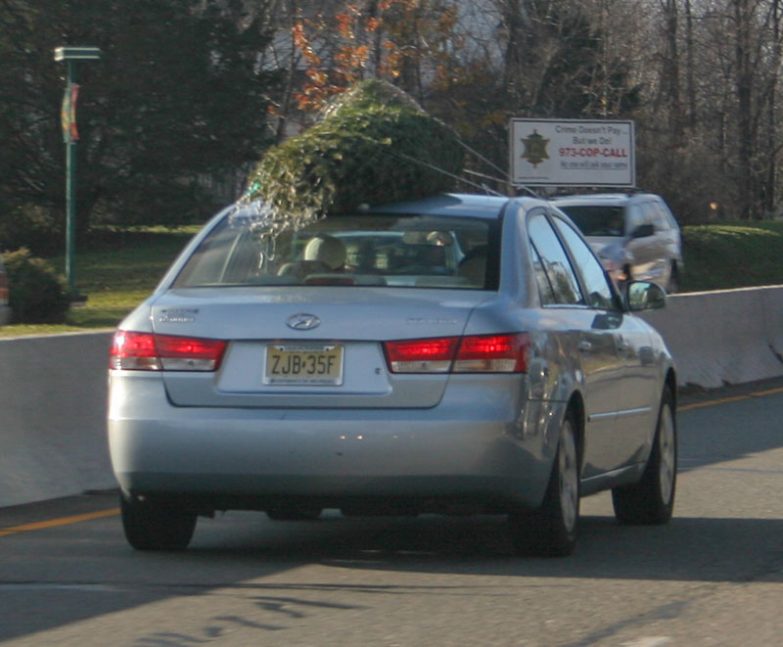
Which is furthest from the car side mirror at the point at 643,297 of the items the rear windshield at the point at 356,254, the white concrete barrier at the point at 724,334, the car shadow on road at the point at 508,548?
the white concrete barrier at the point at 724,334

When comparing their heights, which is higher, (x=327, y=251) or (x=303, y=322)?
(x=327, y=251)

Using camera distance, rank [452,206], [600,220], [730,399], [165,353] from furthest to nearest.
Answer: [600,220]
[730,399]
[452,206]
[165,353]

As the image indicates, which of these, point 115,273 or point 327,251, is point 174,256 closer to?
point 115,273

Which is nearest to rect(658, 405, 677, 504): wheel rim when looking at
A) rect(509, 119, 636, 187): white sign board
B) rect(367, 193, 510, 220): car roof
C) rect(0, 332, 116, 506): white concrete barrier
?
rect(367, 193, 510, 220): car roof

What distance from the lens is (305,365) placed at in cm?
741

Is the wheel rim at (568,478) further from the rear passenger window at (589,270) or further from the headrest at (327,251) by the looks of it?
the headrest at (327,251)

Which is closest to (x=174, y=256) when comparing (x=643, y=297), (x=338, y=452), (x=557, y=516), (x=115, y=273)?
(x=115, y=273)

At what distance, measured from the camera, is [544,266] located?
840cm

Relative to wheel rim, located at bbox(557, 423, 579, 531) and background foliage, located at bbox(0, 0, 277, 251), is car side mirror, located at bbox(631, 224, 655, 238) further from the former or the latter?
wheel rim, located at bbox(557, 423, 579, 531)

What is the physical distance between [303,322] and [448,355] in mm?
584

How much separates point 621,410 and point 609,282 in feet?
2.80

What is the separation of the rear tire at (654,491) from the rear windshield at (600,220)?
17544 mm

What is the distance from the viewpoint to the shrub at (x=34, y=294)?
2505 centimetres

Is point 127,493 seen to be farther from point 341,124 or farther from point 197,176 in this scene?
point 197,176
